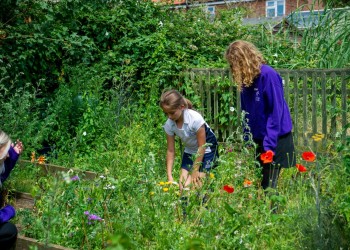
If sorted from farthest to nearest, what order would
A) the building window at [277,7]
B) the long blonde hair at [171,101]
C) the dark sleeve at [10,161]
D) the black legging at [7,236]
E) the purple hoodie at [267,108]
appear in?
the building window at [277,7], the long blonde hair at [171,101], the purple hoodie at [267,108], the dark sleeve at [10,161], the black legging at [7,236]

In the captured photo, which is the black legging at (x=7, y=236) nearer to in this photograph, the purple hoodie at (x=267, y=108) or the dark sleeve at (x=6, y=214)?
the dark sleeve at (x=6, y=214)

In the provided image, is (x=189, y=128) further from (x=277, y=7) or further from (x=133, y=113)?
(x=277, y=7)

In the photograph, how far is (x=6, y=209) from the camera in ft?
15.9

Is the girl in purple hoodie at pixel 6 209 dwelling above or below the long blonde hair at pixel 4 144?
below

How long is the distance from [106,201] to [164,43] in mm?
5191

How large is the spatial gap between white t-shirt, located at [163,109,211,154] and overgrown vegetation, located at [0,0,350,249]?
1.24ft

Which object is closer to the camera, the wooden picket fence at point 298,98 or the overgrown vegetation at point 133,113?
the overgrown vegetation at point 133,113

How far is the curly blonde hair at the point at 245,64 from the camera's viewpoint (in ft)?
17.1

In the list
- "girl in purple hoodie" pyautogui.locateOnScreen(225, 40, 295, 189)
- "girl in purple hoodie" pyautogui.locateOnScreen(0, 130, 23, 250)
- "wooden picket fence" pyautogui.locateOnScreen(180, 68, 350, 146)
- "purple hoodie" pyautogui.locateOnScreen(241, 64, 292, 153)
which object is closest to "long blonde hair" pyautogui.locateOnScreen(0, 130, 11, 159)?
"girl in purple hoodie" pyautogui.locateOnScreen(0, 130, 23, 250)

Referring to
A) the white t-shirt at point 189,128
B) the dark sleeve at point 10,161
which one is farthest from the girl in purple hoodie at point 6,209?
the white t-shirt at point 189,128

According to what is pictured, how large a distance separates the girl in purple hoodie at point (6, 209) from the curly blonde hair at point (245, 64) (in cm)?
183

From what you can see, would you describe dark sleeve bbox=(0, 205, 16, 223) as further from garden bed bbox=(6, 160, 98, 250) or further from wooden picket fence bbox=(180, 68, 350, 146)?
wooden picket fence bbox=(180, 68, 350, 146)

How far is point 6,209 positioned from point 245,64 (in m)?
2.15

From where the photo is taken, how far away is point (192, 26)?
10.4 m
